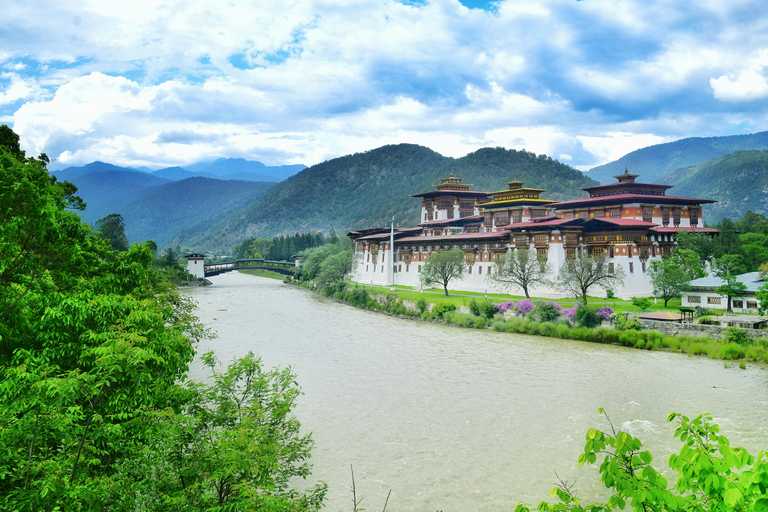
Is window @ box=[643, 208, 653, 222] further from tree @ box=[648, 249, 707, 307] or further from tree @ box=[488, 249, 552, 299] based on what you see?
tree @ box=[488, 249, 552, 299]

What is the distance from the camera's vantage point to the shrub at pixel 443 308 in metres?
40.1

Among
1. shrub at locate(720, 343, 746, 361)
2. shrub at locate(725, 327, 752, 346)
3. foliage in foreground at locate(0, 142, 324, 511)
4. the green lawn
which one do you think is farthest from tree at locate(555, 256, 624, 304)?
foliage in foreground at locate(0, 142, 324, 511)

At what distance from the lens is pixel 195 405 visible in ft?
31.9

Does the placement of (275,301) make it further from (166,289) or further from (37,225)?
(37,225)

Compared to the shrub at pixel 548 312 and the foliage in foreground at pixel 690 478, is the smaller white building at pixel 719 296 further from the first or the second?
the foliage in foreground at pixel 690 478

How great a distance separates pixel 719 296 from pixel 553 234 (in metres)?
13.6

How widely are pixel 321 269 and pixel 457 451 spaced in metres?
51.9

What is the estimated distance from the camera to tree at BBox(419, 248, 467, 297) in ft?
158

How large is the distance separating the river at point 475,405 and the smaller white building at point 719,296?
A: 838 centimetres

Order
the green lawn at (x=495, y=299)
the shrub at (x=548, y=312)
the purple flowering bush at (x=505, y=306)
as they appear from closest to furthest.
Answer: the shrub at (x=548, y=312)
the green lawn at (x=495, y=299)
the purple flowering bush at (x=505, y=306)

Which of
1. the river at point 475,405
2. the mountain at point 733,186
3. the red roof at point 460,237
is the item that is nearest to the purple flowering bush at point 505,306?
the river at point 475,405

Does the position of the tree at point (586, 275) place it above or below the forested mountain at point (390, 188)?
below

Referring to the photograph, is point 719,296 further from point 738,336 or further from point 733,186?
point 733,186

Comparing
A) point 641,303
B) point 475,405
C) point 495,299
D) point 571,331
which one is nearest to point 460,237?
point 495,299
